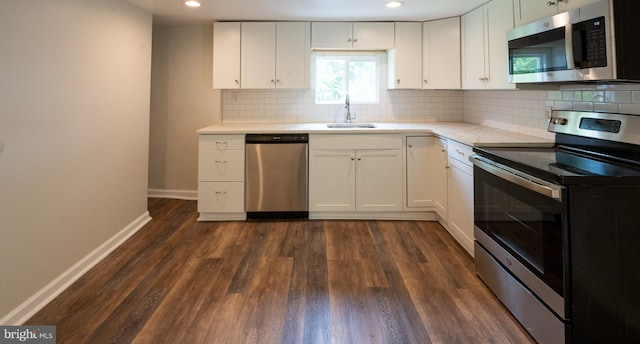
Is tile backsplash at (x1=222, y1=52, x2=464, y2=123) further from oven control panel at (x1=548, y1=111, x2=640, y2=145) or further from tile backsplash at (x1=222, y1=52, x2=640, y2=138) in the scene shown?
oven control panel at (x1=548, y1=111, x2=640, y2=145)

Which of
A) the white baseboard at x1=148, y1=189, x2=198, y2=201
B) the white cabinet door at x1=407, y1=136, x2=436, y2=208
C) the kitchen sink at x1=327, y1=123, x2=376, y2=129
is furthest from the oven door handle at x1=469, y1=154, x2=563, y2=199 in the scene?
the white baseboard at x1=148, y1=189, x2=198, y2=201

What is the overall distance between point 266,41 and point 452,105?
89.1 inches

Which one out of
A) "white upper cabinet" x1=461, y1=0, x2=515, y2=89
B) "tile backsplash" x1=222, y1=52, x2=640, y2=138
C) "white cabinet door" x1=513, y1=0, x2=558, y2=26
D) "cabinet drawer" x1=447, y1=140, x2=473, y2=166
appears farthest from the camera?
"tile backsplash" x1=222, y1=52, x2=640, y2=138

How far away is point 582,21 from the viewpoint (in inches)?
73.7

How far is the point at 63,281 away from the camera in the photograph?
237 centimetres

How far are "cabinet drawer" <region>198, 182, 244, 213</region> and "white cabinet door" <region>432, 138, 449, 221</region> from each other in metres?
1.92

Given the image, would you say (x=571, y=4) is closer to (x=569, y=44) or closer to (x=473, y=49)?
(x=569, y=44)

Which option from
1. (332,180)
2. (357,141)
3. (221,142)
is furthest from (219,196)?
(357,141)

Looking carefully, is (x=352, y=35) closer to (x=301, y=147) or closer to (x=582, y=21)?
(x=301, y=147)

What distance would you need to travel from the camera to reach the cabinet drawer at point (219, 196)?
3699 millimetres

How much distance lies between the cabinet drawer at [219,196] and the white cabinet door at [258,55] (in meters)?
1.13

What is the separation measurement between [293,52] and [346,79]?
760 millimetres

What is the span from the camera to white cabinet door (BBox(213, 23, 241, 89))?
3938mm

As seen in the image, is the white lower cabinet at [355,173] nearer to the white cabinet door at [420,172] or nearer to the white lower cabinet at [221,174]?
the white cabinet door at [420,172]
